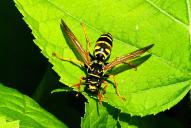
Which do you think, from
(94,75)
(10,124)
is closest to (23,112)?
(10,124)

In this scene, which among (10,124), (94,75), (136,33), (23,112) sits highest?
(136,33)

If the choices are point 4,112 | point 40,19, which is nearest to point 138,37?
point 40,19

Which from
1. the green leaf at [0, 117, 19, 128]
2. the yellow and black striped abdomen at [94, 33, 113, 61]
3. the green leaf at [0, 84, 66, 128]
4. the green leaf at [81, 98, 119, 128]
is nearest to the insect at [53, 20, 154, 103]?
the yellow and black striped abdomen at [94, 33, 113, 61]

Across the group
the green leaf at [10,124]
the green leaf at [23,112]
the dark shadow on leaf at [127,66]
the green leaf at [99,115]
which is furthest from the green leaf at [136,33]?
the green leaf at [10,124]

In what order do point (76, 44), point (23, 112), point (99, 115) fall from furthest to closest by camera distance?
point (76, 44) → point (99, 115) → point (23, 112)

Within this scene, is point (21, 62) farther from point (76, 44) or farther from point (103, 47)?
point (103, 47)

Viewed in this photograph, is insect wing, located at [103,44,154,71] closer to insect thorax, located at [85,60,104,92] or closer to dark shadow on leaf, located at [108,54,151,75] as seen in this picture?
dark shadow on leaf, located at [108,54,151,75]
